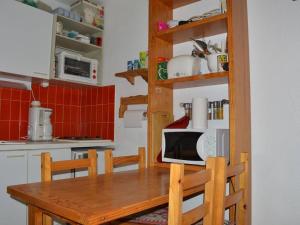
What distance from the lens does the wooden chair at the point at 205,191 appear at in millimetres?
830

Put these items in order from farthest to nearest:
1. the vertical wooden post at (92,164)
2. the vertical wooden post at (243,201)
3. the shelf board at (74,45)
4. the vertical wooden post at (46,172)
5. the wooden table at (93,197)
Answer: the shelf board at (74,45)
the vertical wooden post at (92,164)
the vertical wooden post at (243,201)
the vertical wooden post at (46,172)
the wooden table at (93,197)

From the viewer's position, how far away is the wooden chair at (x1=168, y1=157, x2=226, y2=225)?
0.83m

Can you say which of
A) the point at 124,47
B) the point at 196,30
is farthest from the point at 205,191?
the point at 124,47

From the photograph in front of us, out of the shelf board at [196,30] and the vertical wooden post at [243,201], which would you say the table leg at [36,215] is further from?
the shelf board at [196,30]

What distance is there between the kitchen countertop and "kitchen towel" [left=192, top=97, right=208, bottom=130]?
3.31ft

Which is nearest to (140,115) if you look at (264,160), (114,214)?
(264,160)

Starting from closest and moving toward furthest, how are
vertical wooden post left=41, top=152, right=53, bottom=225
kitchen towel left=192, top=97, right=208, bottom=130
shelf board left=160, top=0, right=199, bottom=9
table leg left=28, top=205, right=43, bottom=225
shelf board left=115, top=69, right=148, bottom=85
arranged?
1. table leg left=28, top=205, right=43, bottom=225
2. vertical wooden post left=41, top=152, right=53, bottom=225
3. kitchen towel left=192, top=97, right=208, bottom=130
4. shelf board left=160, top=0, right=199, bottom=9
5. shelf board left=115, top=69, right=148, bottom=85

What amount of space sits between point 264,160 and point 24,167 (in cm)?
169

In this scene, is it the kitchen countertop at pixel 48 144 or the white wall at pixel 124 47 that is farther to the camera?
the white wall at pixel 124 47

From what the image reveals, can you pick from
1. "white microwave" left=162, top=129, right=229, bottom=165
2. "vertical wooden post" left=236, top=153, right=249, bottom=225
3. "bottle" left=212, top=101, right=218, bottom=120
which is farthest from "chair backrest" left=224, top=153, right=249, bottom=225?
"bottle" left=212, top=101, right=218, bottom=120

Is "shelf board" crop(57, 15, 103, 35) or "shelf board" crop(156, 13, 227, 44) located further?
"shelf board" crop(57, 15, 103, 35)

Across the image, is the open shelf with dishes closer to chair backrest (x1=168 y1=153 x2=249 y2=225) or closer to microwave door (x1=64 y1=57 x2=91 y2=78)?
microwave door (x1=64 y1=57 x2=91 y2=78)

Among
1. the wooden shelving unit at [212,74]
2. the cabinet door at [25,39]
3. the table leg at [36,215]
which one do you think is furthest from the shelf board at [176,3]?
the table leg at [36,215]

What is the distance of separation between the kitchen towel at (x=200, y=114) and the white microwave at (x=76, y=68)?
1.28 meters
